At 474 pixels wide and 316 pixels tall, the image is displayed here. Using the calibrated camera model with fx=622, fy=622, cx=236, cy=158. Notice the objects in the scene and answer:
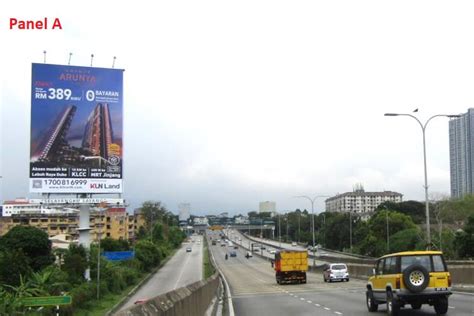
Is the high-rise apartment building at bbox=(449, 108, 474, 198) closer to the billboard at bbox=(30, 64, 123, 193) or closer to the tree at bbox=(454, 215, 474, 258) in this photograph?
the tree at bbox=(454, 215, 474, 258)

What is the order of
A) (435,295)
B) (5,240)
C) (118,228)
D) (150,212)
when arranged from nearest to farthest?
(435,295), (5,240), (118,228), (150,212)

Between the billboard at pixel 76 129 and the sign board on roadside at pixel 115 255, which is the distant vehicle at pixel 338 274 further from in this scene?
the sign board on roadside at pixel 115 255

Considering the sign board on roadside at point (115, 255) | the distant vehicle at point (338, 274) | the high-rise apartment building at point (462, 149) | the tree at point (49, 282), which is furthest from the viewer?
the sign board on roadside at point (115, 255)

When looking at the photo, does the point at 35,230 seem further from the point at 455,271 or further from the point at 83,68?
the point at 455,271

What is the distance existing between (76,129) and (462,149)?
136 ft

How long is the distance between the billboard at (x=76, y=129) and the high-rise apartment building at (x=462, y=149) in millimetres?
31552

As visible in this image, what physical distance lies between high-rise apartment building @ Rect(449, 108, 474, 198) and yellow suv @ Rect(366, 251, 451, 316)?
128 feet

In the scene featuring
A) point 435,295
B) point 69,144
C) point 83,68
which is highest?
point 83,68

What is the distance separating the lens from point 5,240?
7075 cm

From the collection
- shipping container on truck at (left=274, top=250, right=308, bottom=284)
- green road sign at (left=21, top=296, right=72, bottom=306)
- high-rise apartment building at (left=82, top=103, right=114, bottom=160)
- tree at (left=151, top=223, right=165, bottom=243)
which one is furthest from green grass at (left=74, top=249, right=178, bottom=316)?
tree at (left=151, top=223, right=165, bottom=243)

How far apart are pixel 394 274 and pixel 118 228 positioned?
16457cm

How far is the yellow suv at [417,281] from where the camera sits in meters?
18.1

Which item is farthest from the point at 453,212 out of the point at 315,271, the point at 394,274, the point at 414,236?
the point at 394,274

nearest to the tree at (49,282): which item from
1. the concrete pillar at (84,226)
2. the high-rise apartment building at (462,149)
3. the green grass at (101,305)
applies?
the green grass at (101,305)
